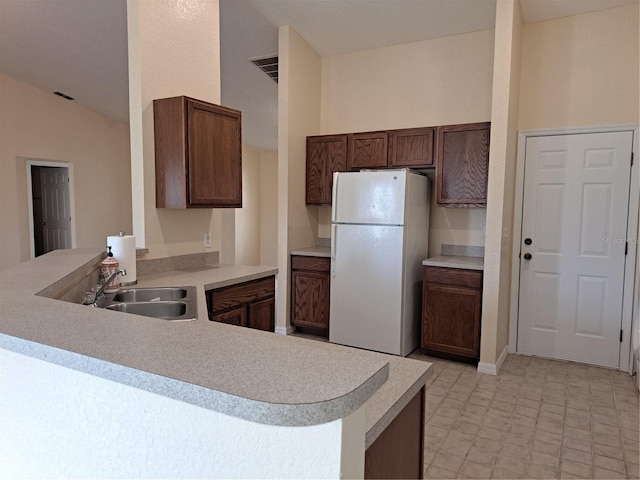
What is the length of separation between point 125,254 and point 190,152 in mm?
727

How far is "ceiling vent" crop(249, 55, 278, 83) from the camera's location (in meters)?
4.57

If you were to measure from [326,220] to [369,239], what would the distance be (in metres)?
1.07

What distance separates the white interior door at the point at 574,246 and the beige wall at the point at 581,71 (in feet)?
0.56

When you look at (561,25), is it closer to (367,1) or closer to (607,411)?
(367,1)

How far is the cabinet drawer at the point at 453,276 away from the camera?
3.49 meters

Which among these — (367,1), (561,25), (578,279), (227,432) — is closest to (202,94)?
(367,1)

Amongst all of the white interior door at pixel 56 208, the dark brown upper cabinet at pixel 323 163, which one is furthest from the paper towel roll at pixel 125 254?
the white interior door at pixel 56 208

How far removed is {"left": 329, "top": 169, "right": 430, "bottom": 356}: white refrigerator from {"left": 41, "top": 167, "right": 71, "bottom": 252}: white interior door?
15.0 ft

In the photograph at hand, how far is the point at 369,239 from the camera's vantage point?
3.76 meters

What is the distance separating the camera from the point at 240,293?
2598 mm

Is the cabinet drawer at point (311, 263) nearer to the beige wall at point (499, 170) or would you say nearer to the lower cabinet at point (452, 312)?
the lower cabinet at point (452, 312)

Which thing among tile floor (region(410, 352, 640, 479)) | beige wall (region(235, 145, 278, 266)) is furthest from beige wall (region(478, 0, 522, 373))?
beige wall (region(235, 145, 278, 266))

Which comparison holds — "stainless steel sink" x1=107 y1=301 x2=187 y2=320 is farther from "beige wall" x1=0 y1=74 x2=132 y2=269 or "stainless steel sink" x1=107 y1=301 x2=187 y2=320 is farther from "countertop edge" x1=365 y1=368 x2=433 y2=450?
"beige wall" x1=0 y1=74 x2=132 y2=269

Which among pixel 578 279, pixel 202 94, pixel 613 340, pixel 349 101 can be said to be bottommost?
pixel 613 340
